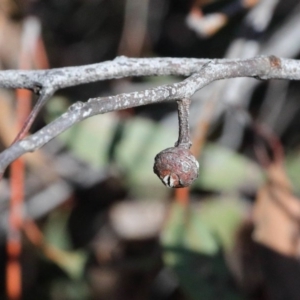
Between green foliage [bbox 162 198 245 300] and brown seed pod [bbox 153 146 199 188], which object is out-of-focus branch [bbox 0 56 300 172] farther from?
green foliage [bbox 162 198 245 300]

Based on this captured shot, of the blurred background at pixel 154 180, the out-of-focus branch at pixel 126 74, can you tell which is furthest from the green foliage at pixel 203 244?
the out-of-focus branch at pixel 126 74

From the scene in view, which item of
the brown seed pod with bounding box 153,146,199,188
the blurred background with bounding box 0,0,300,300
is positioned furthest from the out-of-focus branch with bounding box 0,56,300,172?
the blurred background with bounding box 0,0,300,300

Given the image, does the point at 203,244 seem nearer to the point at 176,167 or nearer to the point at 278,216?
the point at 278,216

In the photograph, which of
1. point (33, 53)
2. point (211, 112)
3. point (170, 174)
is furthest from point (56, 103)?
point (170, 174)

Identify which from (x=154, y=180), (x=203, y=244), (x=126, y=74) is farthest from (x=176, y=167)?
(x=154, y=180)

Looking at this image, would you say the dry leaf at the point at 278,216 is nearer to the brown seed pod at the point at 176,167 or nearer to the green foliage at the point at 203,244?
the green foliage at the point at 203,244
